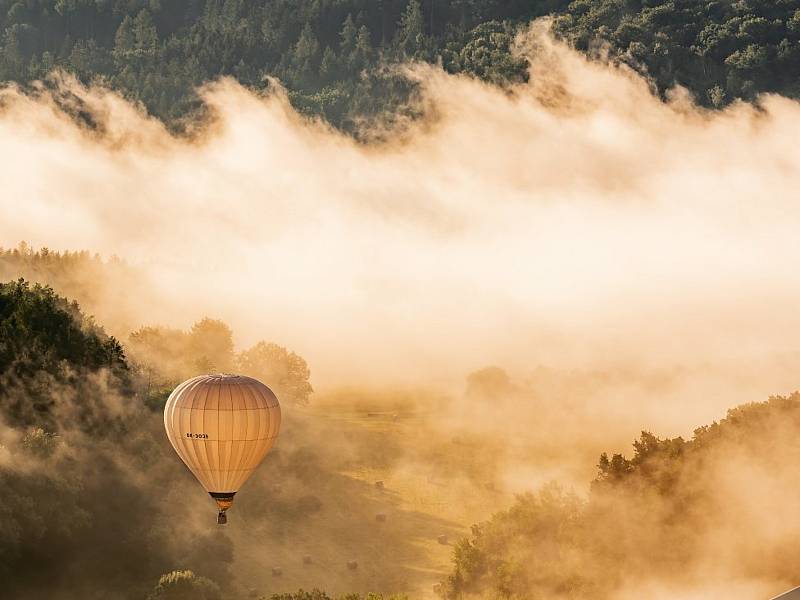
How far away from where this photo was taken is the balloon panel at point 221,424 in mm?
54656

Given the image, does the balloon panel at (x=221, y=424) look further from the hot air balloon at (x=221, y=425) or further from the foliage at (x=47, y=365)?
the foliage at (x=47, y=365)

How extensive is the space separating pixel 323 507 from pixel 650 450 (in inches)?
1386

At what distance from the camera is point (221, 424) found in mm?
54938

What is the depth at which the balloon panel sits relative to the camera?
54.7 meters

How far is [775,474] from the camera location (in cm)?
6675

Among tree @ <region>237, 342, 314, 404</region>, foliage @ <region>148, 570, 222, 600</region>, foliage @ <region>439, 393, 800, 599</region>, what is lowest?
foliage @ <region>148, 570, 222, 600</region>

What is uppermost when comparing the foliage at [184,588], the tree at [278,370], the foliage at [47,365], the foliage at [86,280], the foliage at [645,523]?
the foliage at [86,280]

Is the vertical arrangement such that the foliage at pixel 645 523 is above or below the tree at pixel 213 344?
below

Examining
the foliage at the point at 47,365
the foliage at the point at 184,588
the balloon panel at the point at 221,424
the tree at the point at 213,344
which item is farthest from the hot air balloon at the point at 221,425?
the tree at the point at 213,344

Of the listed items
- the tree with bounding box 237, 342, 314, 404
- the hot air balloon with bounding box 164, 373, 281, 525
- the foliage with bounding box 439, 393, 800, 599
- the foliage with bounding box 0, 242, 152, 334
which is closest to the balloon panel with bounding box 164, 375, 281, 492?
the hot air balloon with bounding box 164, 373, 281, 525

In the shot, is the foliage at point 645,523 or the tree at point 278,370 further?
the tree at point 278,370

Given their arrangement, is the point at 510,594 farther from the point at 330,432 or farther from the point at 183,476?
the point at 330,432

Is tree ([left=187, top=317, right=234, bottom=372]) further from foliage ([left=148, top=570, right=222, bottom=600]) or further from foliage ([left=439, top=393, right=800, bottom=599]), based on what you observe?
foliage ([left=439, top=393, right=800, bottom=599])

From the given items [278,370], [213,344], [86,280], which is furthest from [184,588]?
[86,280]
